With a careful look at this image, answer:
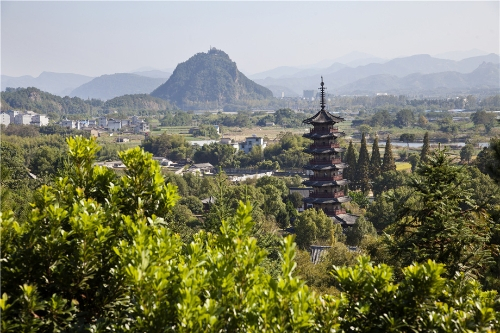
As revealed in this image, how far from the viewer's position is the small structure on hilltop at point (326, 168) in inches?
907

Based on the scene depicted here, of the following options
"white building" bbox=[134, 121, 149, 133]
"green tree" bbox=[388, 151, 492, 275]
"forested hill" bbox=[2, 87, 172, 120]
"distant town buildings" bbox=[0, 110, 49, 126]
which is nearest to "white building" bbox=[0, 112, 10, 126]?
"distant town buildings" bbox=[0, 110, 49, 126]

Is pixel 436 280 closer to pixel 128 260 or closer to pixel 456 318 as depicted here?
pixel 456 318

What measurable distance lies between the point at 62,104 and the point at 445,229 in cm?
13682

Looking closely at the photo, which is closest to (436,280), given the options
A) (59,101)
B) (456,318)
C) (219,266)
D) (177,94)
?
(456,318)

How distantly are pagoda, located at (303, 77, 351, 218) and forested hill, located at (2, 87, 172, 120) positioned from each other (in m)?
93.1

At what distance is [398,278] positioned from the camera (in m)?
8.79

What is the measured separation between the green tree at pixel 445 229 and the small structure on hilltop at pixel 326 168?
1520 centimetres

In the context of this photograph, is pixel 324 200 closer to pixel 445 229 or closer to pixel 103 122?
pixel 445 229

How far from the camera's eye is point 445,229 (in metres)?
7.27

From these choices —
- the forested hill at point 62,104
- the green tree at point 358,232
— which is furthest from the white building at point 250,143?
the forested hill at point 62,104

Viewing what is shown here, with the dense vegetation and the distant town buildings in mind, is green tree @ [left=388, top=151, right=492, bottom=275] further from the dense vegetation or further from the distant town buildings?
the distant town buildings

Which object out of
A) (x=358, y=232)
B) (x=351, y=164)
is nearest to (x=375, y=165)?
(x=351, y=164)

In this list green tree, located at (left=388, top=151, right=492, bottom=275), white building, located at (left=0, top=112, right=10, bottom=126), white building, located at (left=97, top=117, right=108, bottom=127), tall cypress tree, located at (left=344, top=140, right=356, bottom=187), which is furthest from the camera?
white building, located at (left=97, top=117, right=108, bottom=127)

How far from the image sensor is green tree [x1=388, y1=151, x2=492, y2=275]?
A: 7223 mm
